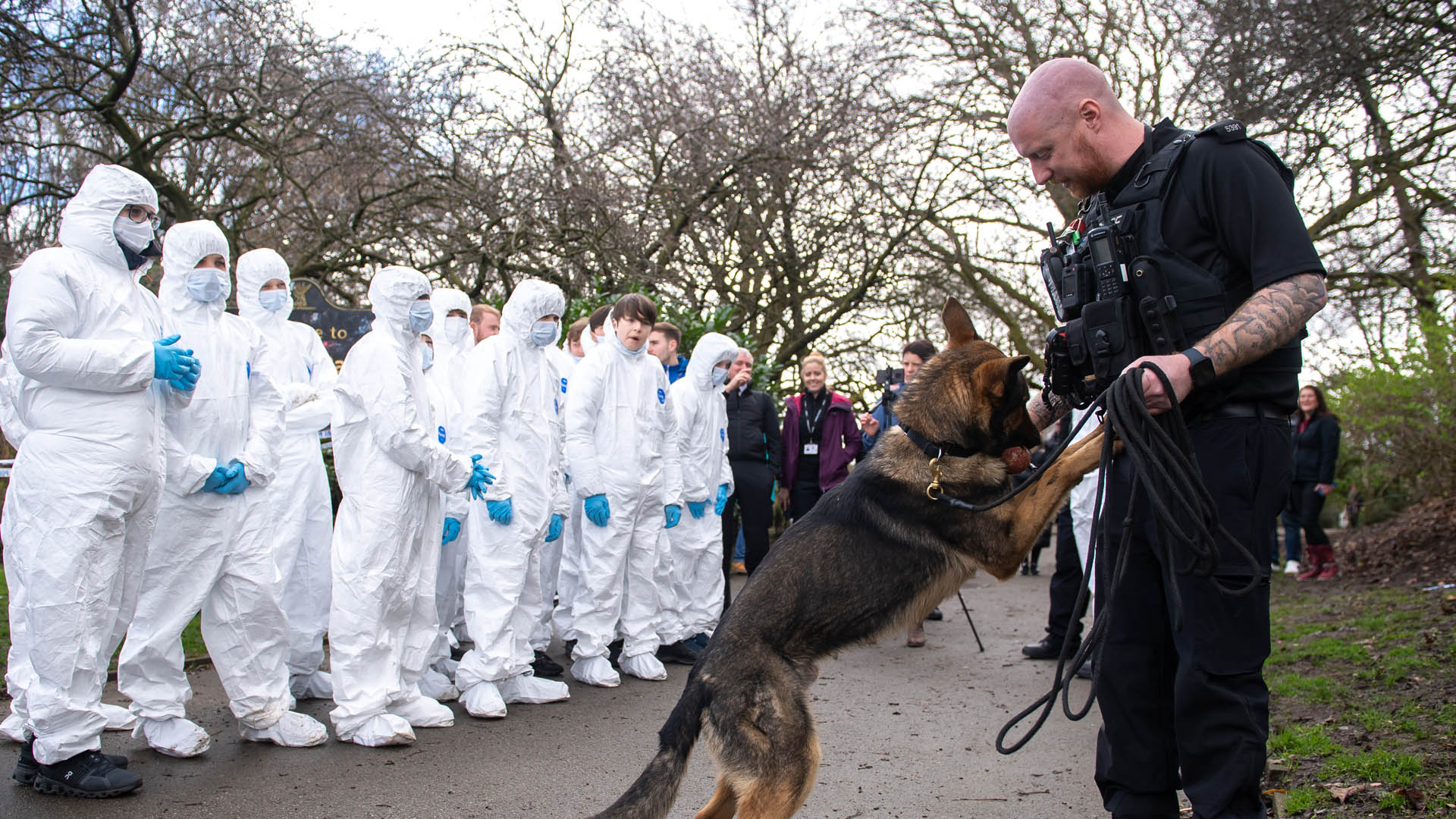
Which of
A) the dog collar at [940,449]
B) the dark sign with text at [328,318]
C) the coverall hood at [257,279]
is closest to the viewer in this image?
the dog collar at [940,449]

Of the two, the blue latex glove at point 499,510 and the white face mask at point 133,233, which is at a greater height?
the white face mask at point 133,233

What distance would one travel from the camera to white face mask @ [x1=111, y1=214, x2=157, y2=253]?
479 cm

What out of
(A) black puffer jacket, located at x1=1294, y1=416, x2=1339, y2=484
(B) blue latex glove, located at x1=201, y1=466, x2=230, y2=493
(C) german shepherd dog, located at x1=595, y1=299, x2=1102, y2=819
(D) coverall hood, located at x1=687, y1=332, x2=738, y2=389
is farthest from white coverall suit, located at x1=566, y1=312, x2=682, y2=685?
(A) black puffer jacket, located at x1=1294, y1=416, x2=1339, y2=484

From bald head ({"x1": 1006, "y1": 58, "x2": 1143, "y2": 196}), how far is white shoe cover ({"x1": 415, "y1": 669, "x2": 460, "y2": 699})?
5253mm

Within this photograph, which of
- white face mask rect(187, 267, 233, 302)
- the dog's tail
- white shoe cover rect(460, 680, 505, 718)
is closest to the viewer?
the dog's tail

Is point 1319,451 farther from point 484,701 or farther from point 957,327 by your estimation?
point 484,701

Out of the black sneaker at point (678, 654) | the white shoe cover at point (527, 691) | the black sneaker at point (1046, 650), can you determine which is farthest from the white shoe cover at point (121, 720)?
the black sneaker at point (1046, 650)

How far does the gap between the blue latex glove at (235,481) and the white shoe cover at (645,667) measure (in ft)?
10.7

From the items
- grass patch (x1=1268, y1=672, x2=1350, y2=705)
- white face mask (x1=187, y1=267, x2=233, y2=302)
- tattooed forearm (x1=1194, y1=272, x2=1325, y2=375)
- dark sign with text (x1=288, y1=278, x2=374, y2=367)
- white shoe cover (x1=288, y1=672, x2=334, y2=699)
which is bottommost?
white shoe cover (x1=288, y1=672, x2=334, y2=699)

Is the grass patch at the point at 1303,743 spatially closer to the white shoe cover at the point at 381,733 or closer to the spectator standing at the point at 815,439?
the white shoe cover at the point at 381,733

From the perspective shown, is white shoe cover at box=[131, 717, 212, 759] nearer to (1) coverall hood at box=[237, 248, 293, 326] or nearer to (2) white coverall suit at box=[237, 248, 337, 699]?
(2) white coverall suit at box=[237, 248, 337, 699]

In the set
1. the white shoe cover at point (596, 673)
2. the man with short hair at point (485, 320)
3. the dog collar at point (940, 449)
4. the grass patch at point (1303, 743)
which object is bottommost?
the white shoe cover at point (596, 673)

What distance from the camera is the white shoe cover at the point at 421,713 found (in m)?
5.76

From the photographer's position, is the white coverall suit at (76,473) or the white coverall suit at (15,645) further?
the white coverall suit at (15,645)
